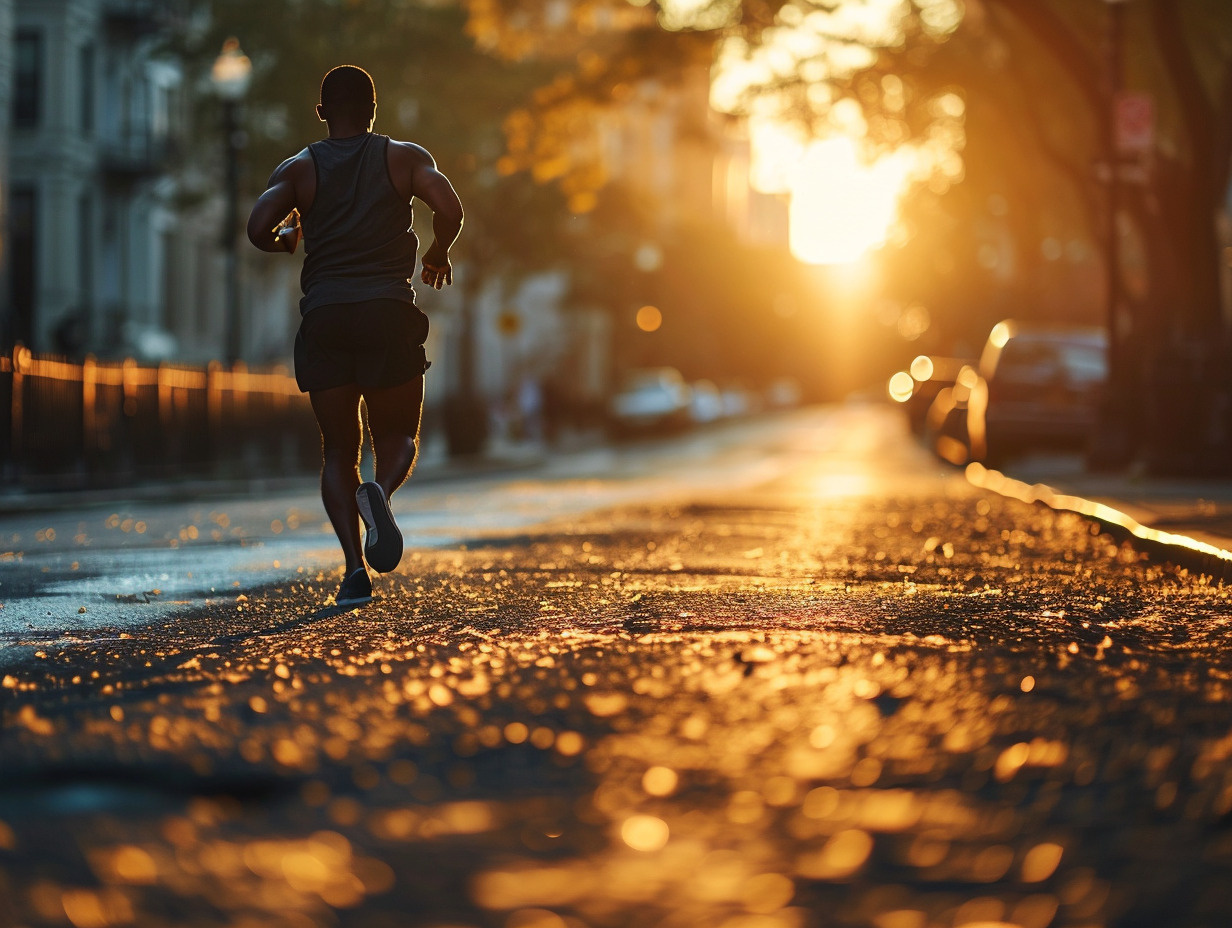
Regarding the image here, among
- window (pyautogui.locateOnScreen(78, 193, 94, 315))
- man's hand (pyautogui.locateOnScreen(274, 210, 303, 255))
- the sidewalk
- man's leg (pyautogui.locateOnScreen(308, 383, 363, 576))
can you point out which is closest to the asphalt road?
man's leg (pyautogui.locateOnScreen(308, 383, 363, 576))

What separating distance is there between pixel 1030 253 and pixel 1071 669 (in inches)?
1242

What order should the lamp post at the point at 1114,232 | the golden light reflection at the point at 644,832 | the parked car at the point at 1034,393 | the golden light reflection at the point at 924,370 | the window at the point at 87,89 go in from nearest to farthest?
the golden light reflection at the point at 644,832 → the lamp post at the point at 1114,232 → the parked car at the point at 1034,393 → the window at the point at 87,89 → the golden light reflection at the point at 924,370

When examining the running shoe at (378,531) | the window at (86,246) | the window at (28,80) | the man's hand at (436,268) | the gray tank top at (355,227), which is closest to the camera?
the running shoe at (378,531)

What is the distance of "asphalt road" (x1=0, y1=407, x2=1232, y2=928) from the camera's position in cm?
307

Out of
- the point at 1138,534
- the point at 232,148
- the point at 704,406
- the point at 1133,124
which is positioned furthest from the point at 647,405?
the point at 1138,534

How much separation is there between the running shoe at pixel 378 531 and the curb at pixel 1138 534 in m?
3.28

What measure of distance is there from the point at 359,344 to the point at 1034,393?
16693 millimetres

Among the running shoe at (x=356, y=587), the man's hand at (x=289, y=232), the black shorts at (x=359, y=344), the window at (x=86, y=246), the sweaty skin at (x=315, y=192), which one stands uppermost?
the window at (x=86, y=246)

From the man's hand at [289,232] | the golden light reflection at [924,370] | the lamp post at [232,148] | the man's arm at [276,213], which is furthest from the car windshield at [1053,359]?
the golden light reflection at [924,370]

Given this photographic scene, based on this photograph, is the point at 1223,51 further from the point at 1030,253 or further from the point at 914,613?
the point at 914,613

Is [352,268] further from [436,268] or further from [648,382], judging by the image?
[648,382]

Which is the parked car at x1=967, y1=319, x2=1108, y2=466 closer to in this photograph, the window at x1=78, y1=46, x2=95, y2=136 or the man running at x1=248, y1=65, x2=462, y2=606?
the man running at x1=248, y1=65, x2=462, y2=606

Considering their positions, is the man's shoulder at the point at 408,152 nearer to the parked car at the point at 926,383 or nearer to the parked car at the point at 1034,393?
the parked car at the point at 1034,393

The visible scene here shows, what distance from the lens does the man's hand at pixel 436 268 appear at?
764 centimetres
